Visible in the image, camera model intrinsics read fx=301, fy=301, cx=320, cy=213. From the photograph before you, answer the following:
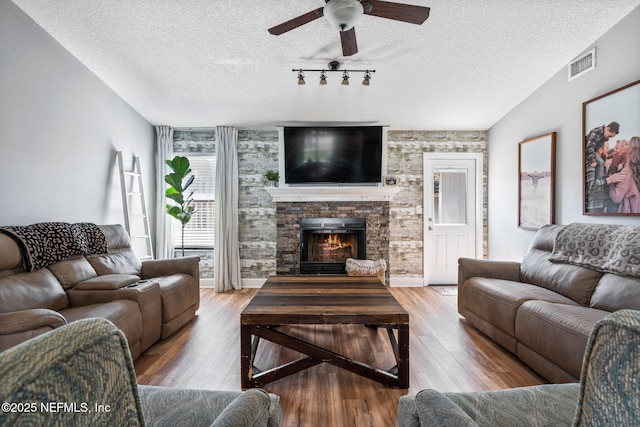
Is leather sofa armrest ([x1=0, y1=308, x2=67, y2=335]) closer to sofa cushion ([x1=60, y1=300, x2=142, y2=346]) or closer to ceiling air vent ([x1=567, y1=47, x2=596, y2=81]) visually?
sofa cushion ([x1=60, y1=300, x2=142, y2=346])

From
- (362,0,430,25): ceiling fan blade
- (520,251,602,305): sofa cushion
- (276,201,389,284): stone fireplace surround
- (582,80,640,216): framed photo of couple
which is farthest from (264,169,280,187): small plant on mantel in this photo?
(582,80,640,216): framed photo of couple

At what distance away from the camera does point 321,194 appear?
14.8ft

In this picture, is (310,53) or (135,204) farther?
(135,204)

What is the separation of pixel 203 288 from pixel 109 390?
14.9 feet

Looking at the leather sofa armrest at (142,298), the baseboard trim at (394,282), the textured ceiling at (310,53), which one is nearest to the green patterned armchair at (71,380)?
the leather sofa armrest at (142,298)

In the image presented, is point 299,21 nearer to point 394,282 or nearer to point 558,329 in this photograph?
point 558,329

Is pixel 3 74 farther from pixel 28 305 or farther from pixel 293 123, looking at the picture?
pixel 293 123

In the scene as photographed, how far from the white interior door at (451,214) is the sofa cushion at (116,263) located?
3946 millimetres

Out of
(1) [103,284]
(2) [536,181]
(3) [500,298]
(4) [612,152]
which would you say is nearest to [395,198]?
(2) [536,181]

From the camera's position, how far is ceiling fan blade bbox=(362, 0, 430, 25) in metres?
1.83

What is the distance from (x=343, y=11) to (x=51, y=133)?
275 cm

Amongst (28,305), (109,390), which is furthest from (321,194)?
(109,390)

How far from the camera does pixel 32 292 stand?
2070 millimetres

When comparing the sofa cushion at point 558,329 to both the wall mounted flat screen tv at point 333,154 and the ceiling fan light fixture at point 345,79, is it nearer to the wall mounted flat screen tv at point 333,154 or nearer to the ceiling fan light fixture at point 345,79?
the ceiling fan light fixture at point 345,79
